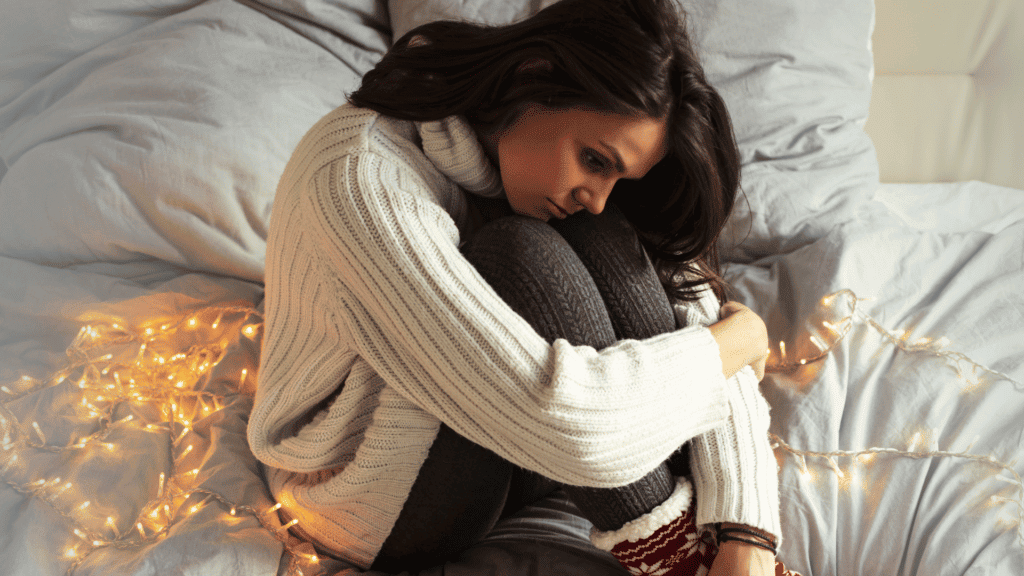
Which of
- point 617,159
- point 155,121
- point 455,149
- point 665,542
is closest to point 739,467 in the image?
point 665,542

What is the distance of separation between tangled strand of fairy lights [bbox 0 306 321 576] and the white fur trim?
1.06ft

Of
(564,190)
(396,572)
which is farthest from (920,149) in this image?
(396,572)

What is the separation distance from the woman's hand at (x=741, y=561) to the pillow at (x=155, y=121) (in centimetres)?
74

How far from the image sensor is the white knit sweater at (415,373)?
613mm

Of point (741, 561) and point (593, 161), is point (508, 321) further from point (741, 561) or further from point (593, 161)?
point (741, 561)

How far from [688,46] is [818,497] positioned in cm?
54

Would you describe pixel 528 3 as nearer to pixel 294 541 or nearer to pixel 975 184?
pixel 294 541

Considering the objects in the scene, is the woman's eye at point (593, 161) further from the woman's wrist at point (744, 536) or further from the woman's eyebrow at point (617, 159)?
the woman's wrist at point (744, 536)

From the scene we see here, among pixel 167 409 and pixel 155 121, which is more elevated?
pixel 155 121

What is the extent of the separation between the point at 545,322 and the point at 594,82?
0.24 m

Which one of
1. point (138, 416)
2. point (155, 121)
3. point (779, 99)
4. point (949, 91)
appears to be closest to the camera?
point (138, 416)

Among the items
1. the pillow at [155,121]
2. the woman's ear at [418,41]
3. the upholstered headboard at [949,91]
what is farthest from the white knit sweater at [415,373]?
the upholstered headboard at [949,91]

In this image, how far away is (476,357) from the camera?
2.00 feet

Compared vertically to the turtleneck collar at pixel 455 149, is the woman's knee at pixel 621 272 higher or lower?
lower
